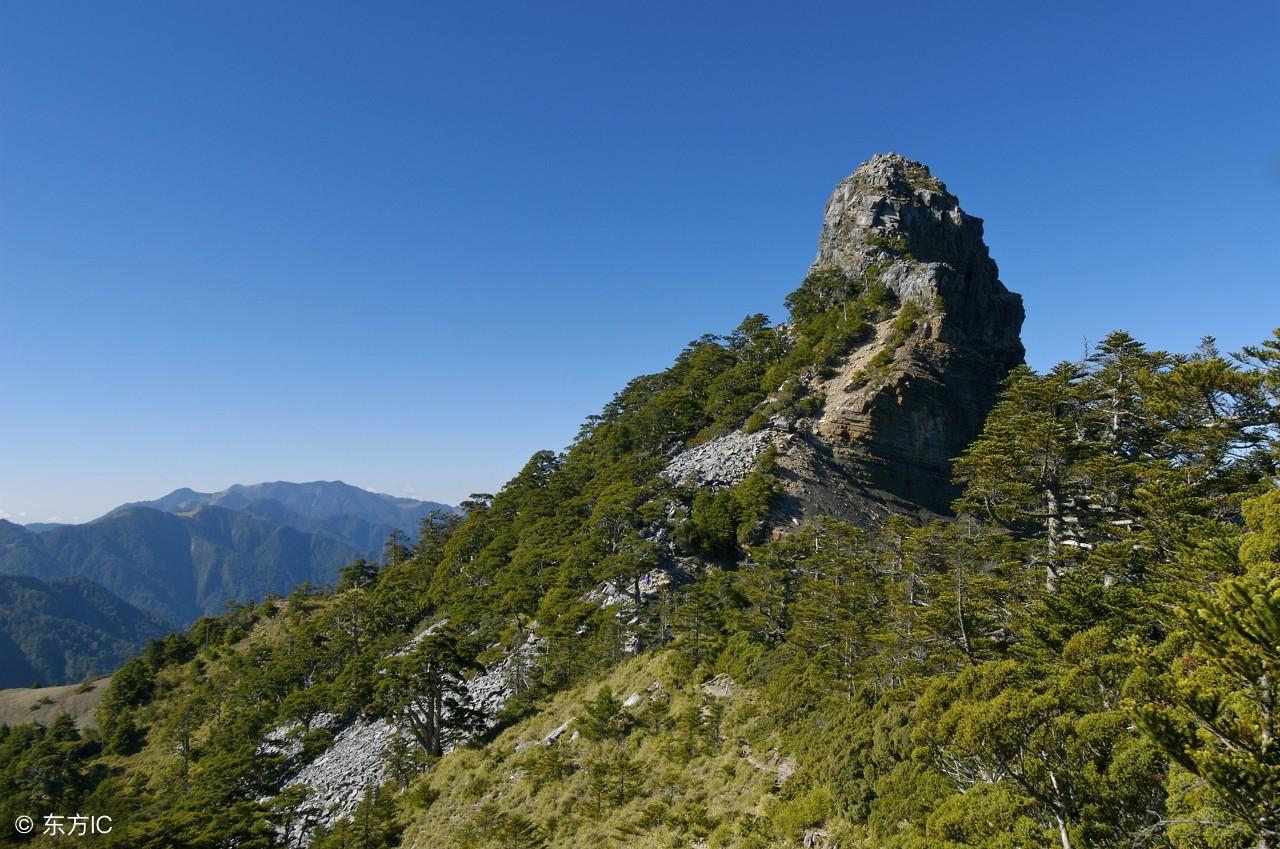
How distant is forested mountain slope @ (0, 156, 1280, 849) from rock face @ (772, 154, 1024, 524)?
358 mm

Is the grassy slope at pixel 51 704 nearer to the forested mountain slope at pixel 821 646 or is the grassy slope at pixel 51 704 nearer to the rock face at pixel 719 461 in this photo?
the forested mountain slope at pixel 821 646

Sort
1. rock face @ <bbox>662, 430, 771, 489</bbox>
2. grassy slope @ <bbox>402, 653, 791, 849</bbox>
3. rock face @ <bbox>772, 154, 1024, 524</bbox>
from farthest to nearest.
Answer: rock face @ <bbox>662, 430, 771, 489</bbox> → rock face @ <bbox>772, 154, 1024, 524</bbox> → grassy slope @ <bbox>402, 653, 791, 849</bbox>

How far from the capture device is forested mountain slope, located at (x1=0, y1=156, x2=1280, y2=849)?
40.6 ft

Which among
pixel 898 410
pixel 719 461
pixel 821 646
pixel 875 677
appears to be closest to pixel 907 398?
pixel 898 410

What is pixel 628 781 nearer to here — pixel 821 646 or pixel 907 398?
pixel 821 646

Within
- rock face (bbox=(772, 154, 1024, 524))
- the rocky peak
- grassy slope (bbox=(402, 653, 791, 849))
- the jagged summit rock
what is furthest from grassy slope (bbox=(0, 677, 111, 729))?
the rocky peak

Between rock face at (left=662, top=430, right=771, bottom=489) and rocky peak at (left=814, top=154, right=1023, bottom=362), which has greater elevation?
rocky peak at (left=814, top=154, right=1023, bottom=362)

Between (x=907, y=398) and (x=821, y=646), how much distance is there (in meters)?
38.9

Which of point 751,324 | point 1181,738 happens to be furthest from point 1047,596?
point 751,324

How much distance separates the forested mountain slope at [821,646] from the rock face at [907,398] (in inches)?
14.1

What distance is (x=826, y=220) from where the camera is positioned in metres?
105

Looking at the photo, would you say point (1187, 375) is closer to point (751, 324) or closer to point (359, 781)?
point (359, 781)

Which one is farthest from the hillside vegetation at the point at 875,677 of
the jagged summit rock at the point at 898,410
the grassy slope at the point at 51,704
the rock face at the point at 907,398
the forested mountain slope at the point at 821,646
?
the grassy slope at the point at 51,704

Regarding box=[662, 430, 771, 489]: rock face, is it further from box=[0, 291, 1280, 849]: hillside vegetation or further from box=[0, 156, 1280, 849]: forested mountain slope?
box=[0, 291, 1280, 849]: hillside vegetation
